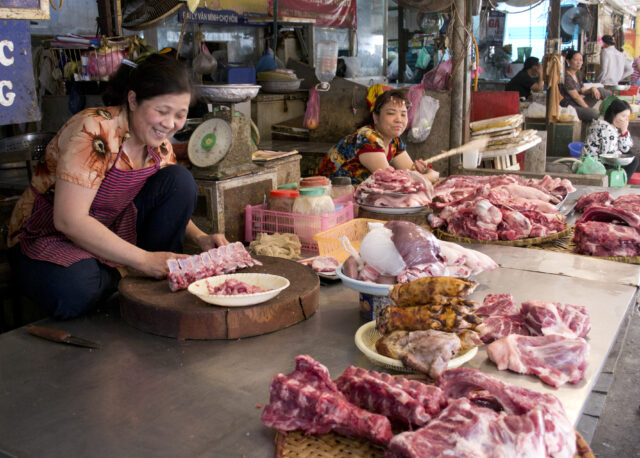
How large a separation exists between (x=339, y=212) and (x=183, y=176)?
945 millimetres

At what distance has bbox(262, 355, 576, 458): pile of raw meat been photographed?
145cm

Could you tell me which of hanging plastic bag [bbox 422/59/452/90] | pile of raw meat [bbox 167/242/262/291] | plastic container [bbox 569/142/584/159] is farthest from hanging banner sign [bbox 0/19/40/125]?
plastic container [bbox 569/142/584/159]

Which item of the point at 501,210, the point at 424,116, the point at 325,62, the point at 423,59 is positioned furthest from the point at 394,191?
the point at 423,59

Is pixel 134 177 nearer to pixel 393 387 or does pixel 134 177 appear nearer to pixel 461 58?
pixel 393 387

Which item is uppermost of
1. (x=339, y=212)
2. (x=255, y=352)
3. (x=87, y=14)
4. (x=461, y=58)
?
(x=87, y=14)

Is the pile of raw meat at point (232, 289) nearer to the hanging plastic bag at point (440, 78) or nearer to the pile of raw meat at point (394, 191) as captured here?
the pile of raw meat at point (394, 191)

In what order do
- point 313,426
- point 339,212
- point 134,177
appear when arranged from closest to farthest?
point 313,426 < point 134,177 < point 339,212

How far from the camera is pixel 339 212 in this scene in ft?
12.0

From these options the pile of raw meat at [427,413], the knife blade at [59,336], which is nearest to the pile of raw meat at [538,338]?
the pile of raw meat at [427,413]

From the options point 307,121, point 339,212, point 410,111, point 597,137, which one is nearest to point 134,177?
→ point 339,212

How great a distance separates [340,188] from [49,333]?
2265mm

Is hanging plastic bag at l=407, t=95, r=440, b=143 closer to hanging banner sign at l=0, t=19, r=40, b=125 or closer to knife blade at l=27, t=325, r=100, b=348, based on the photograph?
hanging banner sign at l=0, t=19, r=40, b=125

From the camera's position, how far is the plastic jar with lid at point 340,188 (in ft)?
13.7

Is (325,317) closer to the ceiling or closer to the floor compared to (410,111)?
closer to the floor
